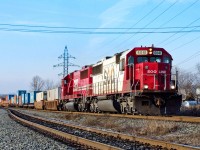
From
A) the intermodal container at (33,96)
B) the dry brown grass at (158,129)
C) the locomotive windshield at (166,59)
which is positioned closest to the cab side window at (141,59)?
the locomotive windshield at (166,59)

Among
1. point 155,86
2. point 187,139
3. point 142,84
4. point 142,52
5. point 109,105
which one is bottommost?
point 187,139

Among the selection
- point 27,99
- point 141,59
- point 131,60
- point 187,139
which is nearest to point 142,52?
point 141,59

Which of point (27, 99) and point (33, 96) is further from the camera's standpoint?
point (27, 99)

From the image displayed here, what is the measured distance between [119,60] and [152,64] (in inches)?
111

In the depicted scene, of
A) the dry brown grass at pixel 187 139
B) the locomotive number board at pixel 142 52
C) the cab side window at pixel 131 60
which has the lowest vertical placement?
the dry brown grass at pixel 187 139

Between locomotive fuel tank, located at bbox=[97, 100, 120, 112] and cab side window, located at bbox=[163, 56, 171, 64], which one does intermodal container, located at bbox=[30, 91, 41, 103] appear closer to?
locomotive fuel tank, located at bbox=[97, 100, 120, 112]

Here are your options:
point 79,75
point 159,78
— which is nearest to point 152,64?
A: point 159,78

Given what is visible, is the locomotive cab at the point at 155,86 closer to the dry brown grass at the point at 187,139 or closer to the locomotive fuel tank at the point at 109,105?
the locomotive fuel tank at the point at 109,105

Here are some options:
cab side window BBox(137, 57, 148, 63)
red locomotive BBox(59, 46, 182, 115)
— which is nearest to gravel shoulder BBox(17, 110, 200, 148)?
red locomotive BBox(59, 46, 182, 115)

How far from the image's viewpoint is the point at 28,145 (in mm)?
9828

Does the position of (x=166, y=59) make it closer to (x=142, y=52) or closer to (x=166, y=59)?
(x=166, y=59)

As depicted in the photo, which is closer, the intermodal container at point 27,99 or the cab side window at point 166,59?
the cab side window at point 166,59

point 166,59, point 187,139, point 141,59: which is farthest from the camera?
point 141,59

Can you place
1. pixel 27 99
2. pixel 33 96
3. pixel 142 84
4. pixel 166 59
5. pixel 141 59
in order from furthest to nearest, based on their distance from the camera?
pixel 27 99
pixel 33 96
pixel 141 59
pixel 166 59
pixel 142 84
